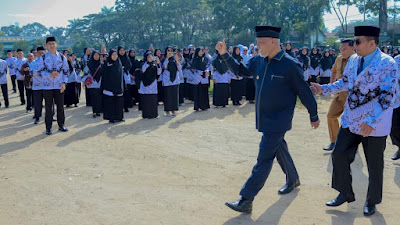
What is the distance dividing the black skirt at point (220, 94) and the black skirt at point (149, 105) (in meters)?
2.33

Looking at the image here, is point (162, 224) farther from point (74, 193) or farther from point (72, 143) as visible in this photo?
point (72, 143)

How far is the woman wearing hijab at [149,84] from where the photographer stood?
9.93m

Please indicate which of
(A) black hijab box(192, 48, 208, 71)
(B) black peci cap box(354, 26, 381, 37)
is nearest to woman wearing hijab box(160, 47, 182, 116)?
(A) black hijab box(192, 48, 208, 71)

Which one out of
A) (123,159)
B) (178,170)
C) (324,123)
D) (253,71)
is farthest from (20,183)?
(324,123)

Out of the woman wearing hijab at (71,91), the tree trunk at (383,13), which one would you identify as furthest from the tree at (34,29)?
the woman wearing hijab at (71,91)

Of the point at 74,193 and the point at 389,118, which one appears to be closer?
the point at 389,118

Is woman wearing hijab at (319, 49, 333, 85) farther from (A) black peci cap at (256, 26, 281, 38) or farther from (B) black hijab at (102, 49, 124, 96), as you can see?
(A) black peci cap at (256, 26, 281, 38)

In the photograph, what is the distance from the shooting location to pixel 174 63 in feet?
34.1

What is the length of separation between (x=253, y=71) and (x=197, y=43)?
164 feet

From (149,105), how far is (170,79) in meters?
0.92

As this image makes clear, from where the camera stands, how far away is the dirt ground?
4203 mm

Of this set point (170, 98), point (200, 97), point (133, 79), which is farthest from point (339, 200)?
point (133, 79)

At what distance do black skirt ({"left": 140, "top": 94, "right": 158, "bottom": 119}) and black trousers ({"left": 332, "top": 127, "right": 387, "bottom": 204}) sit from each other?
21.4 ft

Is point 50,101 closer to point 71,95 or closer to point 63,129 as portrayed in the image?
point 63,129
